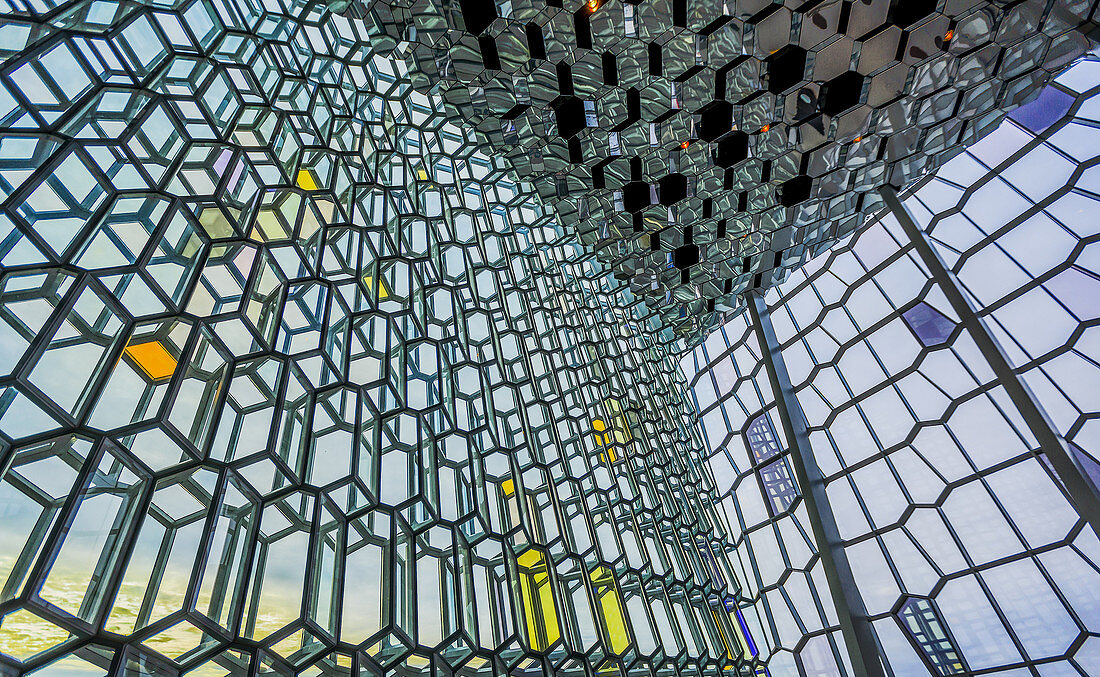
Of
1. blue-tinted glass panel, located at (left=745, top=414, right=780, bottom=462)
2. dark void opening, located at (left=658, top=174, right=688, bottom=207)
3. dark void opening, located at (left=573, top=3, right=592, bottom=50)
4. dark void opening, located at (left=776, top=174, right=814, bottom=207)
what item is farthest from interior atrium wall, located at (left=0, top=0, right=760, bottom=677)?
dark void opening, located at (left=776, top=174, right=814, bottom=207)

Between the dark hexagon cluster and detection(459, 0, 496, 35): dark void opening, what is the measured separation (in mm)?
18

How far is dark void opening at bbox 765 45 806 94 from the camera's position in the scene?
8070 mm

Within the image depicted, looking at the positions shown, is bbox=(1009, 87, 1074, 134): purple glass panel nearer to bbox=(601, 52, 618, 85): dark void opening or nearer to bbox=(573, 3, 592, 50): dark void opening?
bbox=(601, 52, 618, 85): dark void opening

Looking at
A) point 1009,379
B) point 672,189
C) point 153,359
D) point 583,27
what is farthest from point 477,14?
point 1009,379

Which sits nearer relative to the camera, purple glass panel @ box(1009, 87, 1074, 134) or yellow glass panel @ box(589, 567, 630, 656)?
yellow glass panel @ box(589, 567, 630, 656)

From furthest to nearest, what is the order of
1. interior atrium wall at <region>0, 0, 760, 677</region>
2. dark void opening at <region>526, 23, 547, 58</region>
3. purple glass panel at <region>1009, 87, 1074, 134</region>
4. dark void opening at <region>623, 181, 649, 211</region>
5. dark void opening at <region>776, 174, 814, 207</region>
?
dark void opening at <region>623, 181, 649, 211</region>, dark void opening at <region>776, 174, 814, 207</region>, purple glass panel at <region>1009, 87, 1074, 134</region>, dark void opening at <region>526, 23, 547, 58</region>, interior atrium wall at <region>0, 0, 760, 677</region>

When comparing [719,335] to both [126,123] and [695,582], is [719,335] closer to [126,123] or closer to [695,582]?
[695,582]

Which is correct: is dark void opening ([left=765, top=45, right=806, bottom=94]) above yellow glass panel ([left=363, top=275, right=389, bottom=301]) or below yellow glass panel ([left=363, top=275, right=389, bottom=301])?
above

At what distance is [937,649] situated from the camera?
8328 mm

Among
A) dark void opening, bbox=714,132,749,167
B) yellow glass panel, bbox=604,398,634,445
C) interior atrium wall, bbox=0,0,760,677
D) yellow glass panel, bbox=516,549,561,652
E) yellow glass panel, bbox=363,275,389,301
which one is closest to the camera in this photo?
interior atrium wall, bbox=0,0,760,677

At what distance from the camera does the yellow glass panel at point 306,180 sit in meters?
6.80

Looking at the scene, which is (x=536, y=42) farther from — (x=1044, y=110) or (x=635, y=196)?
(x=1044, y=110)

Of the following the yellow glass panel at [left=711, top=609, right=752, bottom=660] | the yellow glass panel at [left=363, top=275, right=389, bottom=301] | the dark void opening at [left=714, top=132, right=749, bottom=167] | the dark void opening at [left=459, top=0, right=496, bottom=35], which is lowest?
the yellow glass panel at [left=711, top=609, right=752, bottom=660]

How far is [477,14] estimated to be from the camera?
791 cm
